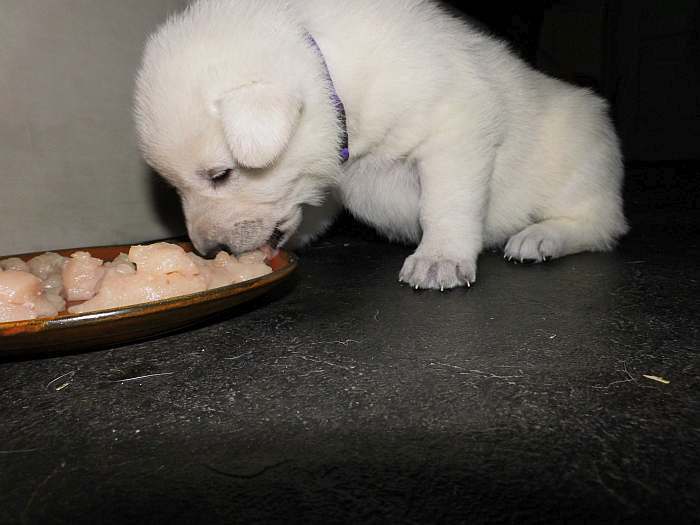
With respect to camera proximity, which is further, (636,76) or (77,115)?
(636,76)

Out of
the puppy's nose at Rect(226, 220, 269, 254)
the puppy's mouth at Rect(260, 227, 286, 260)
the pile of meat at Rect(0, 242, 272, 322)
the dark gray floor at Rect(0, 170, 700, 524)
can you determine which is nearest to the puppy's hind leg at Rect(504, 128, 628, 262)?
the dark gray floor at Rect(0, 170, 700, 524)

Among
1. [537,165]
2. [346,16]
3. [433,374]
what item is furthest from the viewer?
[537,165]

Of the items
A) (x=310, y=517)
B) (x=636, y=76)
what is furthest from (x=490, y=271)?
(x=636, y=76)

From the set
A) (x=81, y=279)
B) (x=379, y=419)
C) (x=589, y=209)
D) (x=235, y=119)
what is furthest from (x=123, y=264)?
(x=589, y=209)

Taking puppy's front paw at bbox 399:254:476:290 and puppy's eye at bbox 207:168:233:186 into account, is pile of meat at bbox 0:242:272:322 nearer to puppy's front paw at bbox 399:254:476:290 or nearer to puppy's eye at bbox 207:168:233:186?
puppy's eye at bbox 207:168:233:186

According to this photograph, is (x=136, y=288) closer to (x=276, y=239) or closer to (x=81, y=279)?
(x=81, y=279)

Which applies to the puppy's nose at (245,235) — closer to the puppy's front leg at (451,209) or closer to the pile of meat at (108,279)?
the pile of meat at (108,279)

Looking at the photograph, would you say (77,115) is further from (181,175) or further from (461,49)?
(461,49)
